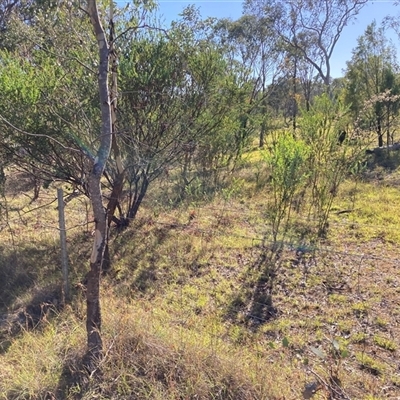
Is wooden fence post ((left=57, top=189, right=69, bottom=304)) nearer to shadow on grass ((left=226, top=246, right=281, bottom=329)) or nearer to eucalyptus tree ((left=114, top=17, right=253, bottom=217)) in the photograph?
eucalyptus tree ((left=114, top=17, right=253, bottom=217))

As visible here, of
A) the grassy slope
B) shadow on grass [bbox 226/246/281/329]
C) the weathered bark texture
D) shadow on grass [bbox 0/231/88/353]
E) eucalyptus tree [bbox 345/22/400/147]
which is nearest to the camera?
the weathered bark texture

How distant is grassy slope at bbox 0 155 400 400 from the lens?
84.6 inches

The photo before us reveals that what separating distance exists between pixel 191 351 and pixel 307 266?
2.52 m

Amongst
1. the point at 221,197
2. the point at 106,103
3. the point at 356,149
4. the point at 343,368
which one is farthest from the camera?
the point at 221,197

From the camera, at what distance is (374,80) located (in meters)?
10.9

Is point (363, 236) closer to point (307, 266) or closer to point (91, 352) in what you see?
point (307, 266)

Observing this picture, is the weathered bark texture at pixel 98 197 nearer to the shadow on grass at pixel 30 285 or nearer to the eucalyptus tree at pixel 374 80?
the shadow on grass at pixel 30 285

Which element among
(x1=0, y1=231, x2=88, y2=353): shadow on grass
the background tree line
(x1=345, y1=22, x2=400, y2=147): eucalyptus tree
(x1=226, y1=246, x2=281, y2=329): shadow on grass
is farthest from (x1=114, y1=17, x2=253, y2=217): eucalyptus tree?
(x1=345, y1=22, x2=400, y2=147): eucalyptus tree

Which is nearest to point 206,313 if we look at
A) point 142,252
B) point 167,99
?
point 142,252

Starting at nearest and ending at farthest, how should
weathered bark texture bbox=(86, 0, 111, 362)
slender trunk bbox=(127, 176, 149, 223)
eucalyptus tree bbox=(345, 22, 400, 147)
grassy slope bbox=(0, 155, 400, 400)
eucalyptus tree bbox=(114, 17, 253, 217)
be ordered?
weathered bark texture bbox=(86, 0, 111, 362), grassy slope bbox=(0, 155, 400, 400), eucalyptus tree bbox=(114, 17, 253, 217), slender trunk bbox=(127, 176, 149, 223), eucalyptus tree bbox=(345, 22, 400, 147)

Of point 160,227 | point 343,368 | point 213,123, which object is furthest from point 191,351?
point 213,123

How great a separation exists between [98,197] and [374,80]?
1146cm

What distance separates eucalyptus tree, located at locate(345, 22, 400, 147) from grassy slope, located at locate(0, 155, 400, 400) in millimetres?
5727

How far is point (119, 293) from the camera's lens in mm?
3561
